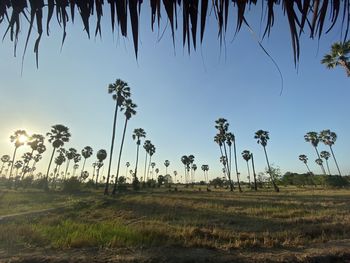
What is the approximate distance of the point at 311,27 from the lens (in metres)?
1.42

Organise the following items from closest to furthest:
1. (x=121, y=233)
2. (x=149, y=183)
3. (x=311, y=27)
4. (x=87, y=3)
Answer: (x=311, y=27), (x=87, y=3), (x=121, y=233), (x=149, y=183)

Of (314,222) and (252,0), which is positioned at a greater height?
(252,0)

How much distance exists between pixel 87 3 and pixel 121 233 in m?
11.8

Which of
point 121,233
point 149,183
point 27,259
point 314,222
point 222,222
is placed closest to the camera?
point 27,259

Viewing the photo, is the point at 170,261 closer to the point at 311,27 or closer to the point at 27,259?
the point at 27,259

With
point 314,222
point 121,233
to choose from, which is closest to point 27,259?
point 121,233

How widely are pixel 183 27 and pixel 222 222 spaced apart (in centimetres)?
1750

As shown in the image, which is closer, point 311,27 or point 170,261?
point 311,27

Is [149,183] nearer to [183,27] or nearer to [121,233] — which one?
[121,233]

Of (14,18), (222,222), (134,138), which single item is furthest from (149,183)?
(14,18)

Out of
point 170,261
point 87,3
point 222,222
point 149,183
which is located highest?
point 149,183

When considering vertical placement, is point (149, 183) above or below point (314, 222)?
above

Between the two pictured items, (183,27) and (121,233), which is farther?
(121,233)

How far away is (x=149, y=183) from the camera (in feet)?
263
